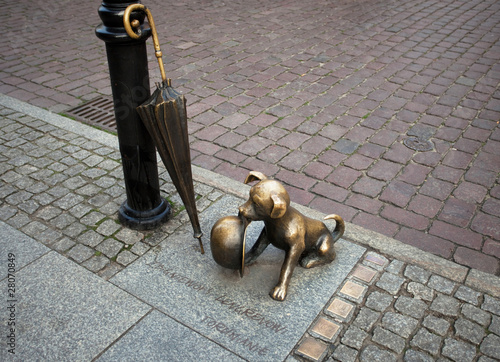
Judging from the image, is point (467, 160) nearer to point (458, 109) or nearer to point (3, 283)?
point (458, 109)

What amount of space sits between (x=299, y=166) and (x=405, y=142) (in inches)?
52.5

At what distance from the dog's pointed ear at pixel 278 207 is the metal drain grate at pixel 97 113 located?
10.1ft

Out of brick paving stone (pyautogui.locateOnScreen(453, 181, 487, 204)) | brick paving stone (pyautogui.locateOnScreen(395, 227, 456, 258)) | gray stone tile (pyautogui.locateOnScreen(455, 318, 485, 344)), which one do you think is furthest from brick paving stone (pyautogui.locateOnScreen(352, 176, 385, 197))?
gray stone tile (pyautogui.locateOnScreen(455, 318, 485, 344))

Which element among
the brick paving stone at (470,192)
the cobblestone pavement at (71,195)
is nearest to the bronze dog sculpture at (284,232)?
the cobblestone pavement at (71,195)

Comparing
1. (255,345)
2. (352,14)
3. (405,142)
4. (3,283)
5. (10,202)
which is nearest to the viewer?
(255,345)

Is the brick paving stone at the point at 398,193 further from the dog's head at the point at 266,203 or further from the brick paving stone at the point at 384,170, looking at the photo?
the dog's head at the point at 266,203

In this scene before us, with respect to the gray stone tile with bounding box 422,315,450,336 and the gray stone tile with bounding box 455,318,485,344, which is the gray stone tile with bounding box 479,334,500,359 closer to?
the gray stone tile with bounding box 455,318,485,344

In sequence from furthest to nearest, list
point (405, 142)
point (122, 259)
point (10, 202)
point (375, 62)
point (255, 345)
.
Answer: point (375, 62) < point (405, 142) < point (10, 202) < point (122, 259) < point (255, 345)

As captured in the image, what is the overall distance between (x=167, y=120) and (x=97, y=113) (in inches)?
120

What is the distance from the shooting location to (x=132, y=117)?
10.7 ft

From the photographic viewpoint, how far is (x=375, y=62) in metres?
7.20

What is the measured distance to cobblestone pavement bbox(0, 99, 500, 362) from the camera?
2.77 meters

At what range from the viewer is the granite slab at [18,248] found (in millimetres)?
Result: 3320

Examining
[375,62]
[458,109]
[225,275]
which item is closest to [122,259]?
[225,275]
